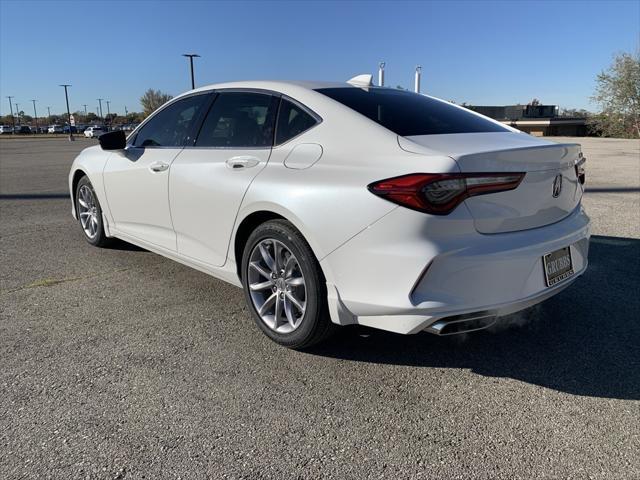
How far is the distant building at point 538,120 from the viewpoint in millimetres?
48750

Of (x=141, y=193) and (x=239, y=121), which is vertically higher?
(x=239, y=121)

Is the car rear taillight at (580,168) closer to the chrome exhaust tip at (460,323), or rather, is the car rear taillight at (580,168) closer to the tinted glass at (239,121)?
the chrome exhaust tip at (460,323)

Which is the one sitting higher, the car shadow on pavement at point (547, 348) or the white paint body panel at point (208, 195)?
the white paint body panel at point (208, 195)

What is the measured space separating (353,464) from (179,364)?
4.29ft

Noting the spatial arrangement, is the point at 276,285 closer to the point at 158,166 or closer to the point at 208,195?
the point at 208,195

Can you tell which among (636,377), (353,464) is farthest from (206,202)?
(636,377)

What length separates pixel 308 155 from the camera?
3000 mm

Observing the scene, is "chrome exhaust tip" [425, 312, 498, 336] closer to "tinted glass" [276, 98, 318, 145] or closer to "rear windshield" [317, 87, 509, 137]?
"rear windshield" [317, 87, 509, 137]

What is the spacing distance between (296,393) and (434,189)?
4.18 ft

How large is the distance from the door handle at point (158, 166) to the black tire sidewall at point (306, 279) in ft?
4.11

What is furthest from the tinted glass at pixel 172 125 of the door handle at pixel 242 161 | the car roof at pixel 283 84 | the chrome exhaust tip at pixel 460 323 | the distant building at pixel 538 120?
the distant building at pixel 538 120

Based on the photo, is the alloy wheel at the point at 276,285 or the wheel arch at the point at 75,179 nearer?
the alloy wheel at the point at 276,285

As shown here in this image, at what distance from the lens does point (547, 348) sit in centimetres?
320

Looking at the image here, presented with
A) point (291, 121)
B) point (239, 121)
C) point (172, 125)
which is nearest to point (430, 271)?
point (291, 121)
